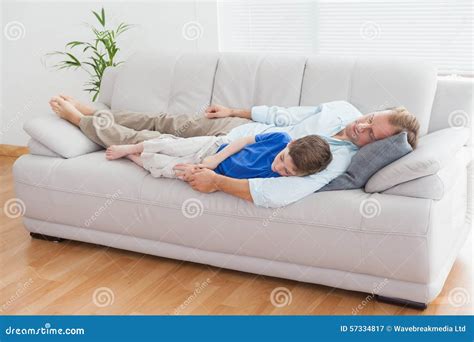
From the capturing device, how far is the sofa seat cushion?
8.55 feet

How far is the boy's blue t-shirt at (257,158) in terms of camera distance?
9.50 feet

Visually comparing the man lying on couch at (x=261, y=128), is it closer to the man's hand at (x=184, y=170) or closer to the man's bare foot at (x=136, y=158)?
the man's hand at (x=184, y=170)

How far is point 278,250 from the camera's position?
2.82 m

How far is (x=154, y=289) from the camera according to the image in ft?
9.63

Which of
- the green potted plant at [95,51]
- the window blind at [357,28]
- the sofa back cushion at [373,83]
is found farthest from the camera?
the green potted plant at [95,51]

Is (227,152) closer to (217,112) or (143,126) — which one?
(217,112)

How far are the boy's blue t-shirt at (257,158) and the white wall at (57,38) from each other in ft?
5.25

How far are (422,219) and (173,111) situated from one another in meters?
1.63

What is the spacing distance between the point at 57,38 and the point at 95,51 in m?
0.50

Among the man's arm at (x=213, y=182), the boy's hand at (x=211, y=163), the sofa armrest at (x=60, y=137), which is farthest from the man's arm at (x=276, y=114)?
the sofa armrest at (x=60, y=137)

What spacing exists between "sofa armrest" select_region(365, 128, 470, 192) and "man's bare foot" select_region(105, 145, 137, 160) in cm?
117

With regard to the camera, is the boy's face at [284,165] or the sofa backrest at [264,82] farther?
the sofa backrest at [264,82]

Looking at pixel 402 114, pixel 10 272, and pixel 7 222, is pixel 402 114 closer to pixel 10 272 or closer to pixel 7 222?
pixel 10 272
